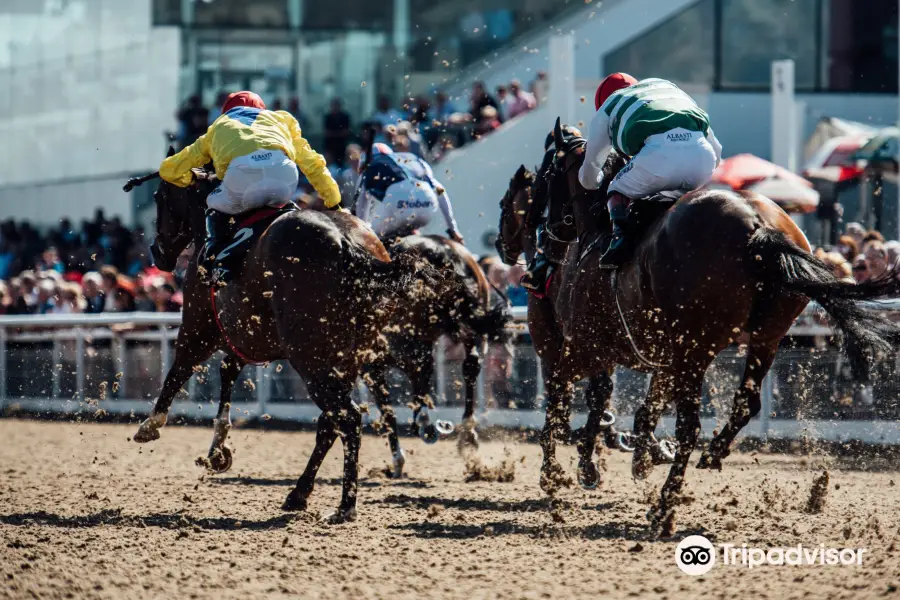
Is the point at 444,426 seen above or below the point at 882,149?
below

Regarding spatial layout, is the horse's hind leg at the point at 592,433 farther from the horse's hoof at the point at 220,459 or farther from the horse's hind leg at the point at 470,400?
the horse's hoof at the point at 220,459

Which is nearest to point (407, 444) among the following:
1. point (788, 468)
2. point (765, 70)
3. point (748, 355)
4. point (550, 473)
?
point (788, 468)

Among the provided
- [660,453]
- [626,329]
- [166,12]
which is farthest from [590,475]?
[166,12]

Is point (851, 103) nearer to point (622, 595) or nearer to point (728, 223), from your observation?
point (728, 223)

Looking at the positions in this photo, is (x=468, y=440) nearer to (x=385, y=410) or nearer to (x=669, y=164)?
(x=385, y=410)

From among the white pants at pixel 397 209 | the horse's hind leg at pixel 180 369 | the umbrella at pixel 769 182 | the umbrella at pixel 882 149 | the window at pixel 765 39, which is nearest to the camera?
the horse's hind leg at pixel 180 369

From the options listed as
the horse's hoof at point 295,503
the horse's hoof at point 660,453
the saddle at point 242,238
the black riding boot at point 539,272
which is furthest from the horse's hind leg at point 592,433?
the saddle at point 242,238

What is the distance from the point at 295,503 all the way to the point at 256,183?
165 cm

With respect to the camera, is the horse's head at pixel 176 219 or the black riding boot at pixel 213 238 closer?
the black riding boot at pixel 213 238

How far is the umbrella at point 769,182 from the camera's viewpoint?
12648mm

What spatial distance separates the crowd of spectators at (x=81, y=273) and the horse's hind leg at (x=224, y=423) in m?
3.55

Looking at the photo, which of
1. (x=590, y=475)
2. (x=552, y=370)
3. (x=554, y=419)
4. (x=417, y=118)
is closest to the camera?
(x=554, y=419)

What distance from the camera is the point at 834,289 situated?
5656 millimetres

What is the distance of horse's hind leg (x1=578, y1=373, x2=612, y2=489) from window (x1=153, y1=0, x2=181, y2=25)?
13547mm
